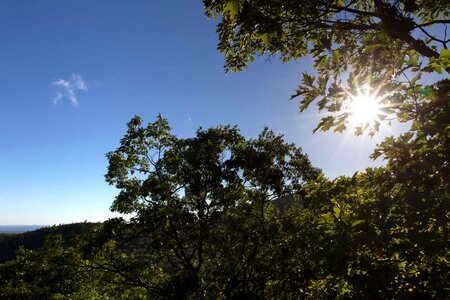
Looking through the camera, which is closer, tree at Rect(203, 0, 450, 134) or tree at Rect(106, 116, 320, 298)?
tree at Rect(203, 0, 450, 134)

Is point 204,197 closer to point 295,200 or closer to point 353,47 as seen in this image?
point 295,200

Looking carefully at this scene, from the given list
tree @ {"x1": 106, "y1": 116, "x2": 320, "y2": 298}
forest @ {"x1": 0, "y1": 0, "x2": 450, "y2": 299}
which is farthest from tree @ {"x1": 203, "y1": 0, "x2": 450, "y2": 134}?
tree @ {"x1": 106, "y1": 116, "x2": 320, "y2": 298}

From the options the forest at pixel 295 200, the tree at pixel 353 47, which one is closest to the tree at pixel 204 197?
the forest at pixel 295 200

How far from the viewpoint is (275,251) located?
1341cm

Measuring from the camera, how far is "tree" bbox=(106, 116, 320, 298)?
13461mm

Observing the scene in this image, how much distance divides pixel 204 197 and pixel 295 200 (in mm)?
4291

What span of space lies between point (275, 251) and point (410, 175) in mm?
10207

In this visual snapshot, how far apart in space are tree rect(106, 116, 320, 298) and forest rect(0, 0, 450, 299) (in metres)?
0.07

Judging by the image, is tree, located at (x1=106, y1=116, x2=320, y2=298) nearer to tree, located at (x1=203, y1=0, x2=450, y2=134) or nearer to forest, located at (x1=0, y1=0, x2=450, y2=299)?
forest, located at (x1=0, y1=0, x2=450, y2=299)

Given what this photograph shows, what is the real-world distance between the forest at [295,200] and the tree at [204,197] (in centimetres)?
7

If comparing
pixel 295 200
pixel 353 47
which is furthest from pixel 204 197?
pixel 353 47

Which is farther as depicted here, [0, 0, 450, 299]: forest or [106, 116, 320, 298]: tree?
[106, 116, 320, 298]: tree

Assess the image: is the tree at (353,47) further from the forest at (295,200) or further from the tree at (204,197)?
the tree at (204,197)

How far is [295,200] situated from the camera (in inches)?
563
